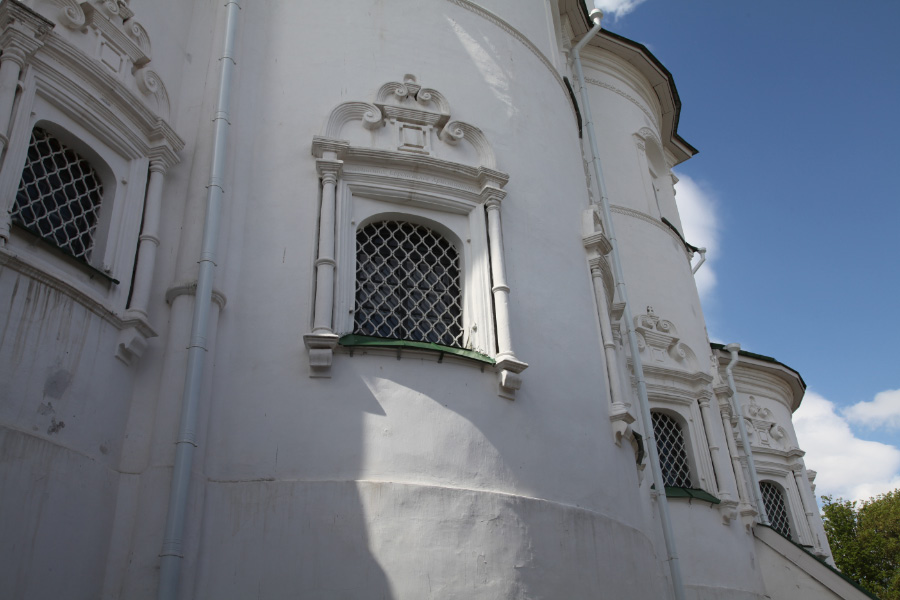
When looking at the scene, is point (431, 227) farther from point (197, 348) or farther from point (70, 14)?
point (70, 14)

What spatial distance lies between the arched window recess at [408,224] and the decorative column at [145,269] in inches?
60.7

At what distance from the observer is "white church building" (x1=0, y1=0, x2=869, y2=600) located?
24.8 ft

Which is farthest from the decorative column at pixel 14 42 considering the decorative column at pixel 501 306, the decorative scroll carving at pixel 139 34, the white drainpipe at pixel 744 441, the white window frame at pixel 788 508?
the white window frame at pixel 788 508

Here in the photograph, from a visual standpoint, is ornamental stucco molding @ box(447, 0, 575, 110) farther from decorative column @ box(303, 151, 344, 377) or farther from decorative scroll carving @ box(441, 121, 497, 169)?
decorative column @ box(303, 151, 344, 377)

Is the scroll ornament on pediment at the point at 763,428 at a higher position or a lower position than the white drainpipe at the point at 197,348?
higher

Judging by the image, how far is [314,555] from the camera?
776 cm

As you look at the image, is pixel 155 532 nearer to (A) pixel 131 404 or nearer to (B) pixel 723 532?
(A) pixel 131 404

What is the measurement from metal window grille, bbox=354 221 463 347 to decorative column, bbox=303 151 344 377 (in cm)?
46

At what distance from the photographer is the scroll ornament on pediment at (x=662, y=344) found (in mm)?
16275

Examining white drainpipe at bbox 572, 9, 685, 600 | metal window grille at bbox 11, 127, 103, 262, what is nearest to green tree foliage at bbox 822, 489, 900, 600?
white drainpipe at bbox 572, 9, 685, 600

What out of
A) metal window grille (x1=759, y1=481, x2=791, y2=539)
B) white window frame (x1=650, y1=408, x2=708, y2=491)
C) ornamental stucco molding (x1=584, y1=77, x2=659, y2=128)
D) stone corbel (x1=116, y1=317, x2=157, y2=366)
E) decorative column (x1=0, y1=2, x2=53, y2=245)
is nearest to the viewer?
decorative column (x1=0, y1=2, x2=53, y2=245)

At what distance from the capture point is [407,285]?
984 cm

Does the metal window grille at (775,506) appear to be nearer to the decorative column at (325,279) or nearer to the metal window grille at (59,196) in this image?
the decorative column at (325,279)

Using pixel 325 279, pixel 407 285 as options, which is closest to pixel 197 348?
pixel 325 279
